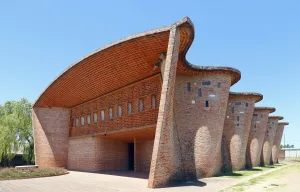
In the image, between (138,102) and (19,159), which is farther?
(19,159)

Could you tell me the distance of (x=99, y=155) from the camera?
2356 centimetres

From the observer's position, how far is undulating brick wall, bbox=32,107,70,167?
89.5 feet

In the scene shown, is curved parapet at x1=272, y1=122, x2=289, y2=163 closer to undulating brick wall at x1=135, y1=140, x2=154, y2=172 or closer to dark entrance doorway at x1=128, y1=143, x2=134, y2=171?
dark entrance doorway at x1=128, y1=143, x2=134, y2=171

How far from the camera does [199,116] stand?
1750cm

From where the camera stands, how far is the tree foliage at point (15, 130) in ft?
97.2

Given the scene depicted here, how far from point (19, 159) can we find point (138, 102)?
853 inches

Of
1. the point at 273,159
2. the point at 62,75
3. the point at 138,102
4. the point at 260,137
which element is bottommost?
the point at 273,159

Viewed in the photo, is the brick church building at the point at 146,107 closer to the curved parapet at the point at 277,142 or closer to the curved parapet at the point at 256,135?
the curved parapet at the point at 256,135

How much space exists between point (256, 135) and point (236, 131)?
6158mm

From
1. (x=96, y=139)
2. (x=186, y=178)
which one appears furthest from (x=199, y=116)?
(x=96, y=139)

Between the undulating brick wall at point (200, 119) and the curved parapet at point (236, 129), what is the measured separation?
346cm

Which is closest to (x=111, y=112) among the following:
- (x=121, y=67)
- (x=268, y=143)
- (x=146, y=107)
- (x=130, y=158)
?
(x=146, y=107)

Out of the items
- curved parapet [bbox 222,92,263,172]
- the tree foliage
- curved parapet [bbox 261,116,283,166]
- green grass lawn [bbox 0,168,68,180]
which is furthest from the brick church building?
curved parapet [bbox 261,116,283,166]

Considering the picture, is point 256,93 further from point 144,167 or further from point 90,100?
point 90,100
